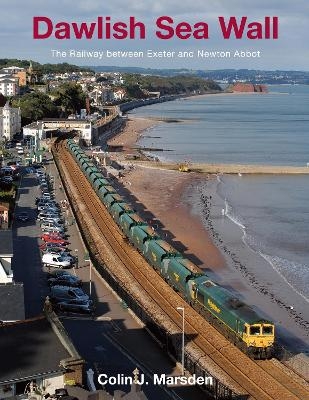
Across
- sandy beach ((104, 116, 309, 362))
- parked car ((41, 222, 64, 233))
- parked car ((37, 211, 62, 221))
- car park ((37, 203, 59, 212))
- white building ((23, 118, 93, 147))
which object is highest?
white building ((23, 118, 93, 147))

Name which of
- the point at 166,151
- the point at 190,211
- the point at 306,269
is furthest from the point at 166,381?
the point at 166,151

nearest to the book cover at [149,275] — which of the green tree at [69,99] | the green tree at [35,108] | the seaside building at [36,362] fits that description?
the seaside building at [36,362]

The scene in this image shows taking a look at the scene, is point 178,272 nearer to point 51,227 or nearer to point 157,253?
point 157,253

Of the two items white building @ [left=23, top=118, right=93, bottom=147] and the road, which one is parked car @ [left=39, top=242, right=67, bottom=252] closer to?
the road

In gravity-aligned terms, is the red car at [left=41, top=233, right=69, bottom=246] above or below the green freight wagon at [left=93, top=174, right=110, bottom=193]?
below

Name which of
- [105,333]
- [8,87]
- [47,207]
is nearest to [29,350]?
[105,333]

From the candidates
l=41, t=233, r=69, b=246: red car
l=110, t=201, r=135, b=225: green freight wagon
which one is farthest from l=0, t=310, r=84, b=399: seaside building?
l=110, t=201, r=135, b=225: green freight wagon
